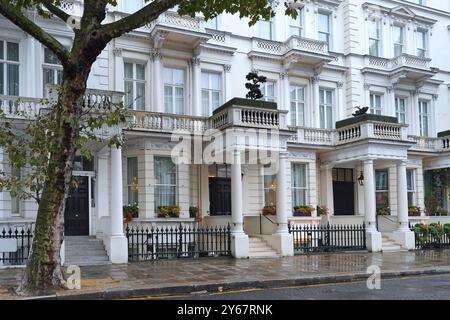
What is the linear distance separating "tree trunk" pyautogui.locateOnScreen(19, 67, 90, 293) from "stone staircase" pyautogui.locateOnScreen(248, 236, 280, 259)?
9699 mm

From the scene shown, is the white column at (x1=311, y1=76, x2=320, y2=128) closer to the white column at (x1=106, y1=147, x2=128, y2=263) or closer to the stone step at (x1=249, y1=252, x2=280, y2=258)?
the stone step at (x1=249, y1=252, x2=280, y2=258)

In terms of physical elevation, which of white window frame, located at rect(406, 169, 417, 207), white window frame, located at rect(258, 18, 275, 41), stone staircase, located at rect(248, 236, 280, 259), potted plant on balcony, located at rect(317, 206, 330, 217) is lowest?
stone staircase, located at rect(248, 236, 280, 259)

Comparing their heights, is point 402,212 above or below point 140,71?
below

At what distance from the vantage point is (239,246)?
19.3 meters

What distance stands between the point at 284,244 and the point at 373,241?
4.77m

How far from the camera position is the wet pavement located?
471 inches

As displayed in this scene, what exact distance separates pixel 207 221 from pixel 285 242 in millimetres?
4004

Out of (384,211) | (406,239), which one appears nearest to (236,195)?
(406,239)

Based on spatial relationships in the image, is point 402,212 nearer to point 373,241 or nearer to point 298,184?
point 373,241

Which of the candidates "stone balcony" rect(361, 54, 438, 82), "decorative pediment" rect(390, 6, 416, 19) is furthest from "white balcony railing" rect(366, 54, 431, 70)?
"decorative pediment" rect(390, 6, 416, 19)

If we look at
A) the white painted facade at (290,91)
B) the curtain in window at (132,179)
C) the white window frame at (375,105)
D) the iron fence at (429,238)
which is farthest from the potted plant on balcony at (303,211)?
the curtain in window at (132,179)

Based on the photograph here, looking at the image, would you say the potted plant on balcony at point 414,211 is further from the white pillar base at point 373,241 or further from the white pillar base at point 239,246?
the white pillar base at point 239,246

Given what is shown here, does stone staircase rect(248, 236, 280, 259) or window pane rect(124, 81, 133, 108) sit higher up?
window pane rect(124, 81, 133, 108)

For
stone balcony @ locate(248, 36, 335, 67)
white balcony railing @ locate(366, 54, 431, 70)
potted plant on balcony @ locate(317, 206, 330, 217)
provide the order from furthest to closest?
white balcony railing @ locate(366, 54, 431, 70), potted plant on balcony @ locate(317, 206, 330, 217), stone balcony @ locate(248, 36, 335, 67)
